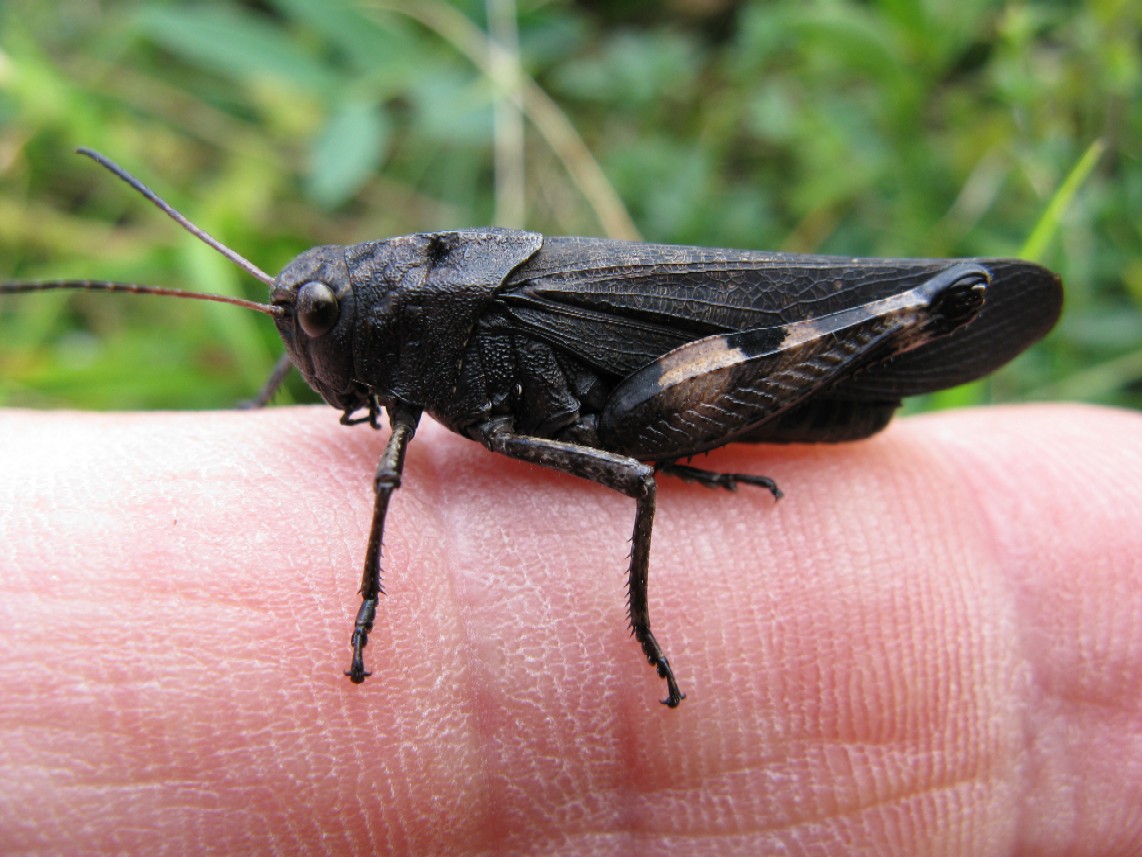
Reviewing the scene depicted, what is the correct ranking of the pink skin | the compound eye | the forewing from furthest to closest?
the forewing < the compound eye < the pink skin

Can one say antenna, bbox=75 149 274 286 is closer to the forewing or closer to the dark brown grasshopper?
the dark brown grasshopper

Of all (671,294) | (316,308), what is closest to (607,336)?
(671,294)

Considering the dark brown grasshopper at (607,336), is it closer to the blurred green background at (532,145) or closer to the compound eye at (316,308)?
the compound eye at (316,308)

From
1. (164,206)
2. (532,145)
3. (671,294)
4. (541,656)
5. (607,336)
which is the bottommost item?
(541,656)

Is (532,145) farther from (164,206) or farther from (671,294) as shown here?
(164,206)

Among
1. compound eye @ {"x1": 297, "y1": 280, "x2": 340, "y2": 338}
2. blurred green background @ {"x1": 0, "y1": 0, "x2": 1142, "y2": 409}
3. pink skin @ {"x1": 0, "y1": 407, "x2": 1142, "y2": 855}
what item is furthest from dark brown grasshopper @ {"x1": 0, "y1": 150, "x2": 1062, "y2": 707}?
blurred green background @ {"x1": 0, "y1": 0, "x2": 1142, "y2": 409}

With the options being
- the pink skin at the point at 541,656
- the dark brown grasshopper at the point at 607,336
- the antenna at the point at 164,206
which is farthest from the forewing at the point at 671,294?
the antenna at the point at 164,206
